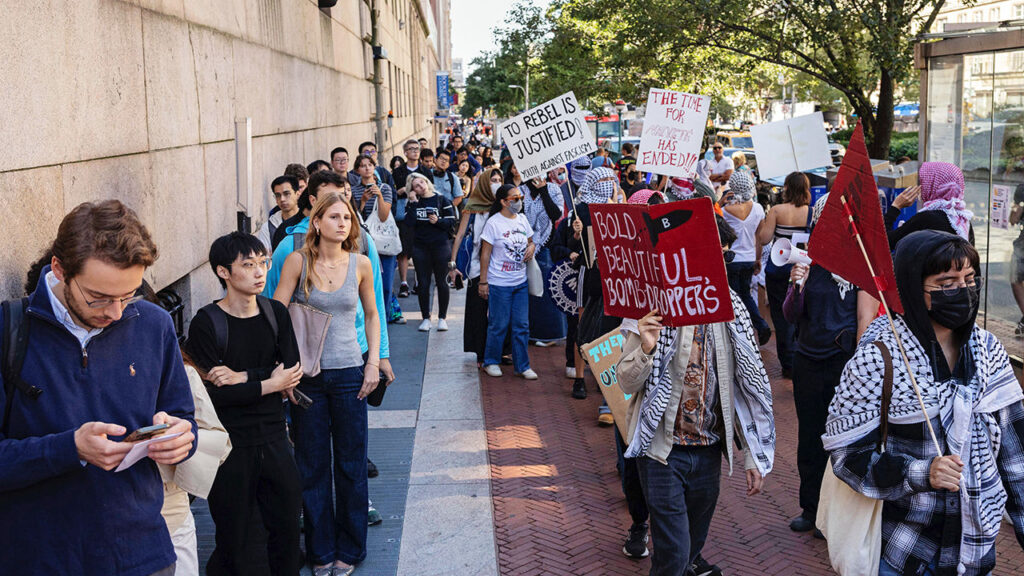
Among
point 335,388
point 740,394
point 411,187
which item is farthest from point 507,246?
point 740,394

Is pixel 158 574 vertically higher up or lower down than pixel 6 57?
lower down

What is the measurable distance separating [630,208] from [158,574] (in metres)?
2.33

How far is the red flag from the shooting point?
3619 millimetres

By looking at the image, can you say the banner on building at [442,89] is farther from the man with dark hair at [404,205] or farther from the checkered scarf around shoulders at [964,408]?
the checkered scarf around shoulders at [964,408]

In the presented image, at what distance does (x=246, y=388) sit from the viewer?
14.8ft

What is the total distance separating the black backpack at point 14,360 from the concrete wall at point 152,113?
1641 mm

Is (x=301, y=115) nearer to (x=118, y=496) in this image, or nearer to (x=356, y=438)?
(x=356, y=438)

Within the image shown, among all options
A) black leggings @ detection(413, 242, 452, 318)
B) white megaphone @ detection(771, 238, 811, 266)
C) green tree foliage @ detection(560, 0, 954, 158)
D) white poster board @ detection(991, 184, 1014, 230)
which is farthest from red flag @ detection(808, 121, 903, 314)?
green tree foliage @ detection(560, 0, 954, 158)

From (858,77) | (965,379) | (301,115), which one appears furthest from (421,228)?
(858,77)

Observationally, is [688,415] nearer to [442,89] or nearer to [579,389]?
[579,389]

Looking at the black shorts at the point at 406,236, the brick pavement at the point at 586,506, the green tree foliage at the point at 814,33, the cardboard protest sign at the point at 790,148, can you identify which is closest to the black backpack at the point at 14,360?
the brick pavement at the point at 586,506

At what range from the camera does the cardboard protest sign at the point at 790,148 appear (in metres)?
11.8

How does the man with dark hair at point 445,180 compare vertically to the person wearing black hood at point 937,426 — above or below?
above

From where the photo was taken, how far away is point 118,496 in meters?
3.01
